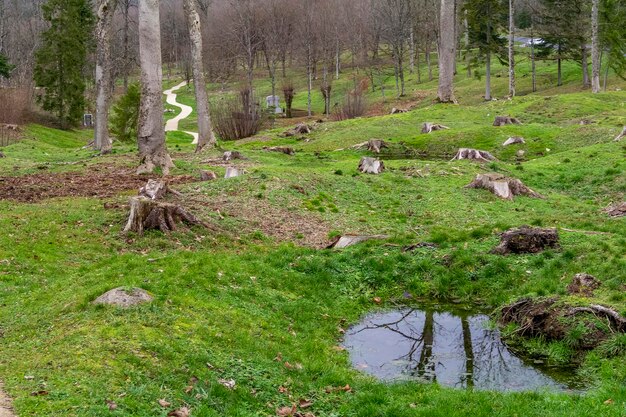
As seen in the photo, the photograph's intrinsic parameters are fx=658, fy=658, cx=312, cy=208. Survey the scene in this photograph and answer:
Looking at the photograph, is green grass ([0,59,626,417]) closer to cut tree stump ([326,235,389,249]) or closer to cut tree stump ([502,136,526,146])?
cut tree stump ([326,235,389,249])

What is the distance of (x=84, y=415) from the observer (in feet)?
19.6

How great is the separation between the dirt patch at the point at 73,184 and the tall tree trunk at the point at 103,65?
6723 mm

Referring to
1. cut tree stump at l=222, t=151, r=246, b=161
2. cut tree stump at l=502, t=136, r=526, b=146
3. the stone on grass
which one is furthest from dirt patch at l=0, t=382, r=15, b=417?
cut tree stump at l=502, t=136, r=526, b=146

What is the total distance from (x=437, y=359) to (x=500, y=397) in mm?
1736

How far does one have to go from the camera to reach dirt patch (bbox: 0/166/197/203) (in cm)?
1666

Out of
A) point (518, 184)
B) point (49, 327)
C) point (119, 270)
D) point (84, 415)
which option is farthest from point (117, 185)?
point (84, 415)

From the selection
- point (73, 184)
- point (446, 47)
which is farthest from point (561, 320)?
point (446, 47)

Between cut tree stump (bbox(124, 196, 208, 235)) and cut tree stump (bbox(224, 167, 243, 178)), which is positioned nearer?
cut tree stump (bbox(124, 196, 208, 235))

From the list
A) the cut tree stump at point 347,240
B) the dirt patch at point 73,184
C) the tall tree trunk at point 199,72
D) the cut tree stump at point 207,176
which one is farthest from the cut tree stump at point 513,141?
the cut tree stump at point 347,240

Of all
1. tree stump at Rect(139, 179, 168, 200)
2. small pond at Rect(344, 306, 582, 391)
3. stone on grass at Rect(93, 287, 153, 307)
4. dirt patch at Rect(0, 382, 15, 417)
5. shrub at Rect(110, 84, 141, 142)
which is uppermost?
shrub at Rect(110, 84, 141, 142)

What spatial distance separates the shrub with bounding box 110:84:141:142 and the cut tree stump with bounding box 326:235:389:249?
2826cm

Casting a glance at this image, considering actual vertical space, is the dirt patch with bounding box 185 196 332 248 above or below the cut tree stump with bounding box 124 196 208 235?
below

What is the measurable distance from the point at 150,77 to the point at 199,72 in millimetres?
6321

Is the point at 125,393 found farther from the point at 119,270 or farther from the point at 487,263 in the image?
the point at 487,263
